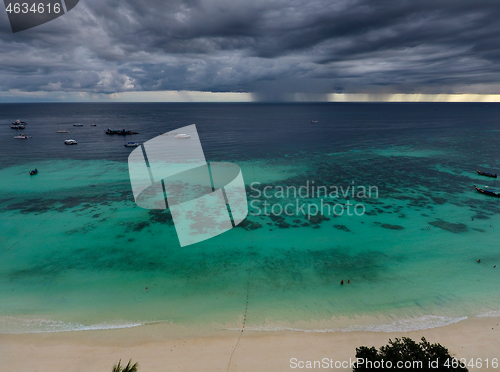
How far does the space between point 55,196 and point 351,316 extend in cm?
5685

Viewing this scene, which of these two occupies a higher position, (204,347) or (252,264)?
(252,264)

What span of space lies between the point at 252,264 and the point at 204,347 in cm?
1230

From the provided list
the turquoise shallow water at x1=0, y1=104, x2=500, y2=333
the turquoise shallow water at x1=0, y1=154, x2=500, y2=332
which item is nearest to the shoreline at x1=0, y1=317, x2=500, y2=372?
the turquoise shallow water at x1=0, y1=104, x2=500, y2=333

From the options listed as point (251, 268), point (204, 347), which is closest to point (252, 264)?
point (251, 268)

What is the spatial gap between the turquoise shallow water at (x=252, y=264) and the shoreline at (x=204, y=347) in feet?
3.49

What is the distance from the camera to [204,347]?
72.3 feet

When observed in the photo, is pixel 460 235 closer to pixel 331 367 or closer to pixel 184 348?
pixel 331 367

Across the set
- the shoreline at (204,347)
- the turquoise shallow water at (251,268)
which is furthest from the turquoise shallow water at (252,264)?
the shoreline at (204,347)

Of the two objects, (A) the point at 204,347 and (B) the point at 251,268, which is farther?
(B) the point at 251,268

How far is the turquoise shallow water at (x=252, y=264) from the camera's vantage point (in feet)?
83.4

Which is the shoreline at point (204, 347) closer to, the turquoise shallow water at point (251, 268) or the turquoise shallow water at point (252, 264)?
the turquoise shallow water at point (252, 264)

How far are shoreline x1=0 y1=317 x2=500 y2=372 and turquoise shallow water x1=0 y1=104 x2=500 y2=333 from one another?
3.49 ft

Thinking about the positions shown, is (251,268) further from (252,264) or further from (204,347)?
(204,347)

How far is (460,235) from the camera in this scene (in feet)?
127
